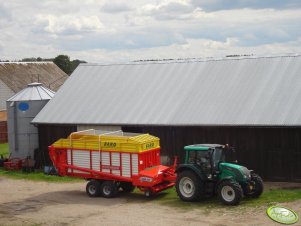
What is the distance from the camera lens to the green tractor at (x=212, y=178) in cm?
1928

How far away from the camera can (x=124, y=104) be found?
30094mm

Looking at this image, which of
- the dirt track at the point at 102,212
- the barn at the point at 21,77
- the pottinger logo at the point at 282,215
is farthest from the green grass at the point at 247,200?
the barn at the point at 21,77

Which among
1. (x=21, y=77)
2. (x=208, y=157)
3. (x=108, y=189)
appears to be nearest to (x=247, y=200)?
(x=208, y=157)

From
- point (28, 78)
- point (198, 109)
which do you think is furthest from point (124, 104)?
point (28, 78)

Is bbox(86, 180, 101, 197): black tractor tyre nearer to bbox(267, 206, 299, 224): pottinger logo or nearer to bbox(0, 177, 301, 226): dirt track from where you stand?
bbox(0, 177, 301, 226): dirt track

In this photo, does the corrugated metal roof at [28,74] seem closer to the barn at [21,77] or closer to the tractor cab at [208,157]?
the barn at [21,77]

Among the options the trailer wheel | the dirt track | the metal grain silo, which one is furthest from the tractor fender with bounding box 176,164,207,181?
the metal grain silo

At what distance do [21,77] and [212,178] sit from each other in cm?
4618

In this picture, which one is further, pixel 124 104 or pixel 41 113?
pixel 41 113

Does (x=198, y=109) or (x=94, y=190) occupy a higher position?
(x=198, y=109)

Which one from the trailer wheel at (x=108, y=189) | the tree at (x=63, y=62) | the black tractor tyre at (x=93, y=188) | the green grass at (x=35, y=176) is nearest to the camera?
the trailer wheel at (x=108, y=189)

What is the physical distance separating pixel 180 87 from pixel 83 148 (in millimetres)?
8616

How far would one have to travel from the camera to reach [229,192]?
19203mm

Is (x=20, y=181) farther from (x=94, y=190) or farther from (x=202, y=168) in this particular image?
(x=202, y=168)
